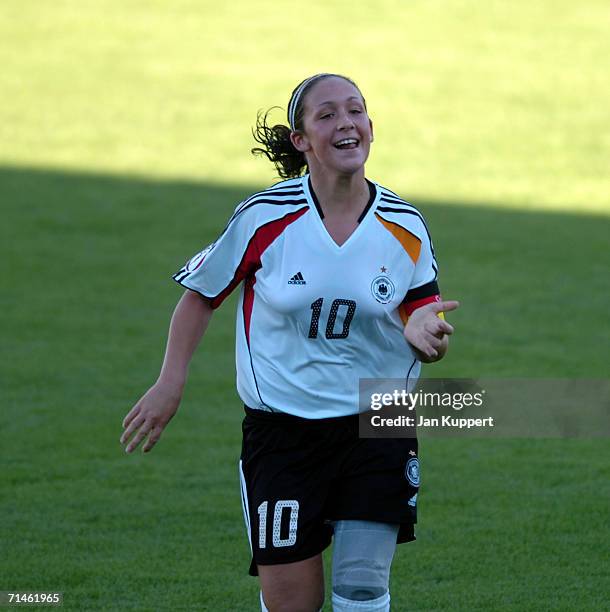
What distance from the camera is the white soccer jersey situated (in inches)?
176

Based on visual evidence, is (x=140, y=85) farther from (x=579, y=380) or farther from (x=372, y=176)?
(x=579, y=380)

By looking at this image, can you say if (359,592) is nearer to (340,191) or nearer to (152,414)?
(152,414)

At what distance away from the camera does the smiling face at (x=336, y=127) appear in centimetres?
450

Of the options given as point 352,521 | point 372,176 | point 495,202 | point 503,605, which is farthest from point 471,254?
point 352,521

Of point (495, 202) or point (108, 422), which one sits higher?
point (495, 202)

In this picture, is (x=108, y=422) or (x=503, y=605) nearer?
(x=503, y=605)

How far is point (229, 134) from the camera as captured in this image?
61.3 feet

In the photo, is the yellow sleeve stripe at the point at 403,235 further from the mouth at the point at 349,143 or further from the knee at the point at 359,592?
the knee at the point at 359,592

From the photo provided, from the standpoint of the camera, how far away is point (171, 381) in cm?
453

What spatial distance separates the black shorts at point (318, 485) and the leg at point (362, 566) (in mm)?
43

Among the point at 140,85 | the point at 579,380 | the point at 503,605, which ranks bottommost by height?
the point at 503,605

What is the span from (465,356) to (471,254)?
3376 millimetres
